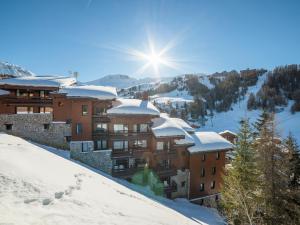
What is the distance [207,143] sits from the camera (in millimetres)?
33531

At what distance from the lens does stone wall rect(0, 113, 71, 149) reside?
2625cm

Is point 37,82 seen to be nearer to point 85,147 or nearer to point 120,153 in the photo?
point 85,147

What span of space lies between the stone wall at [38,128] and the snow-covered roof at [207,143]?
1753 cm

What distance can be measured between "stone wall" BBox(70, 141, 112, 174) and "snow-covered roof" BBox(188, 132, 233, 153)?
38.7ft

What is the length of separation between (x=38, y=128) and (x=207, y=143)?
23.4m

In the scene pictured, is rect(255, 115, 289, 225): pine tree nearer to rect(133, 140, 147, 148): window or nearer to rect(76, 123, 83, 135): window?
rect(133, 140, 147, 148): window

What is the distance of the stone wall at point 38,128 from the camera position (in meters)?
26.2

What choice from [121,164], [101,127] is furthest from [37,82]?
[121,164]

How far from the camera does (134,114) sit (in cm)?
2902

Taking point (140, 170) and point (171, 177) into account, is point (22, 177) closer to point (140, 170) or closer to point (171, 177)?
point (140, 170)

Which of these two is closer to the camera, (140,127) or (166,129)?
(166,129)

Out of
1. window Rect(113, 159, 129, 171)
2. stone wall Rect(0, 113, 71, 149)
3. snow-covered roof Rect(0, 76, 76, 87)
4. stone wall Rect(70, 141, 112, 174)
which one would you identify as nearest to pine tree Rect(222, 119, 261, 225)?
window Rect(113, 159, 129, 171)

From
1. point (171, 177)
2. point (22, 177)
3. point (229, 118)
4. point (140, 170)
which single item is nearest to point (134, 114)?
point (140, 170)

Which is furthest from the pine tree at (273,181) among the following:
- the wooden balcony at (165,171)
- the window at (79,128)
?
the window at (79,128)
